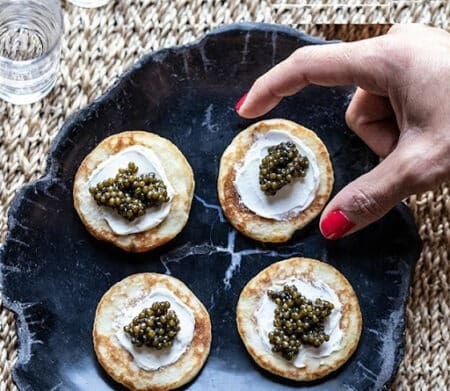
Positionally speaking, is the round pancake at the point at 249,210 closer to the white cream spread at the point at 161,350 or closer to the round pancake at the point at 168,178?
the round pancake at the point at 168,178

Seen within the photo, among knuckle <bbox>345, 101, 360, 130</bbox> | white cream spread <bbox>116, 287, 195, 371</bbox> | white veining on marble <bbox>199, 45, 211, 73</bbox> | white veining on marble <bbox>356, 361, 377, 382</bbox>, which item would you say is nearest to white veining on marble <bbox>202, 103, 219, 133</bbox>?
white veining on marble <bbox>199, 45, 211, 73</bbox>

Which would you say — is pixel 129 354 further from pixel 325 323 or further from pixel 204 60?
pixel 204 60

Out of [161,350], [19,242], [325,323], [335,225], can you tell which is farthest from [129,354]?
[335,225]

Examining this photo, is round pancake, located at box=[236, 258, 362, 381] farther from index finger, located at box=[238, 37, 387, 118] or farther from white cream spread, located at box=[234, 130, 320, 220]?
index finger, located at box=[238, 37, 387, 118]

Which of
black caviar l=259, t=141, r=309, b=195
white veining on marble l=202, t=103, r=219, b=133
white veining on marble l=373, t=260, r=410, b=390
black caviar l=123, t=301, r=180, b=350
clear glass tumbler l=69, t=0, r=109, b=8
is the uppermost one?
clear glass tumbler l=69, t=0, r=109, b=8

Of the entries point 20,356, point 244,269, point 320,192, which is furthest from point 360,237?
point 20,356

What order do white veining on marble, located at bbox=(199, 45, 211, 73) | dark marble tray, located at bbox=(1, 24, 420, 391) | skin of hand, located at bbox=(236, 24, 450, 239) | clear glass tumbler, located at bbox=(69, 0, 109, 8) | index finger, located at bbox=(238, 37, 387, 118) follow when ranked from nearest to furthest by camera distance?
skin of hand, located at bbox=(236, 24, 450, 239)
index finger, located at bbox=(238, 37, 387, 118)
dark marble tray, located at bbox=(1, 24, 420, 391)
white veining on marble, located at bbox=(199, 45, 211, 73)
clear glass tumbler, located at bbox=(69, 0, 109, 8)

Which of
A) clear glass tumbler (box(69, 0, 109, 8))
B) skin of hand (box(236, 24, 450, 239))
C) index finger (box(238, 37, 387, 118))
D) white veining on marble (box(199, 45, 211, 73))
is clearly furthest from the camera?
clear glass tumbler (box(69, 0, 109, 8))
